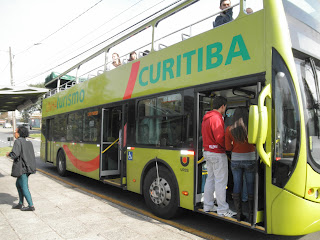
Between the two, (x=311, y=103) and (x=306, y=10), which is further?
(x=306, y=10)

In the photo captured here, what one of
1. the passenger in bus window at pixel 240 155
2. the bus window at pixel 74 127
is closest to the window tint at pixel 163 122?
the passenger in bus window at pixel 240 155

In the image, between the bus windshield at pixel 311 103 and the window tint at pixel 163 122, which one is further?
the window tint at pixel 163 122

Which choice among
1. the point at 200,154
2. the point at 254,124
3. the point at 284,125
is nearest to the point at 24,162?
the point at 200,154

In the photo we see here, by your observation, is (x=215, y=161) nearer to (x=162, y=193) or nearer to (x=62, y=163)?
(x=162, y=193)

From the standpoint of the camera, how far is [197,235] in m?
4.41

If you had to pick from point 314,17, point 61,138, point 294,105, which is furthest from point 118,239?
point 61,138

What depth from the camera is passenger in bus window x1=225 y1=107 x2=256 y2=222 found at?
3889 mm

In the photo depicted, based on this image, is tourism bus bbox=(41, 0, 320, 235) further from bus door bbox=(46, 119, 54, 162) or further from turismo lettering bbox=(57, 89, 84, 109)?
bus door bbox=(46, 119, 54, 162)

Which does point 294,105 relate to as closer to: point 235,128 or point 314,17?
point 235,128

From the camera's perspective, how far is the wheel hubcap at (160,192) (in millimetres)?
5078

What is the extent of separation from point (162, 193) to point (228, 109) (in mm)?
2203

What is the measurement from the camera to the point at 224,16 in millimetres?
4309

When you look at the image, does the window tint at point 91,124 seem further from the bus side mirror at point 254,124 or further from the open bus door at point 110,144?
the bus side mirror at point 254,124

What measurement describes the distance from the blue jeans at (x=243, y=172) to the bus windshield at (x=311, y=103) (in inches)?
32.1
